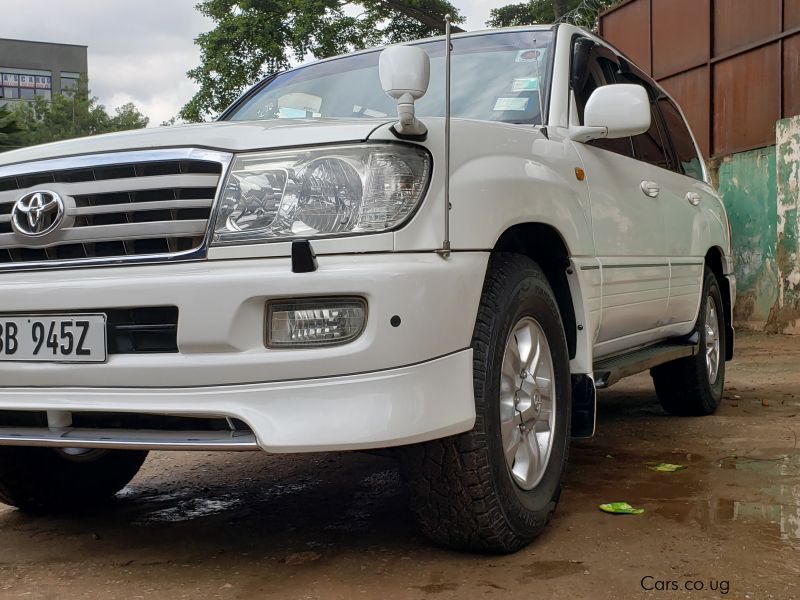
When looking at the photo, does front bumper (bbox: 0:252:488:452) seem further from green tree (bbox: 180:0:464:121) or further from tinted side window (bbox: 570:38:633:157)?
green tree (bbox: 180:0:464:121)

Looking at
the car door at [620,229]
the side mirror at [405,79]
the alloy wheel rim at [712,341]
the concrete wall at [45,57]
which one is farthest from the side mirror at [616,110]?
the concrete wall at [45,57]

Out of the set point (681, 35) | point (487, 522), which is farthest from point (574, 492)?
point (681, 35)

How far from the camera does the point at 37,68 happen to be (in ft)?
182

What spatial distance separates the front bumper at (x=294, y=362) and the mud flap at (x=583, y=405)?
3.13ft

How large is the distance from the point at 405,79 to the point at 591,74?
181cm

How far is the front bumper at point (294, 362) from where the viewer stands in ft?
7.63

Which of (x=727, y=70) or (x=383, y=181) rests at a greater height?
(x=727, y=70)

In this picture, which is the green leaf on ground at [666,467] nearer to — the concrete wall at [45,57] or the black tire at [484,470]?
the black tire at [484,470]

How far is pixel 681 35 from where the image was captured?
12.2 m

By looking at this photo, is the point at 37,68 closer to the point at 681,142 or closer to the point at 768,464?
the point at 681,142

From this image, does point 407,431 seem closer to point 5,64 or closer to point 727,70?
point 727,70

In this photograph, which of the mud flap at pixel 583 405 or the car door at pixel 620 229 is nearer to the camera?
the mud flap at pixel 583 405

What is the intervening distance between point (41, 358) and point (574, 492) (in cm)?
200

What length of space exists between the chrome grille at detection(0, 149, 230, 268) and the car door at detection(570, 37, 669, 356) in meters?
1.59
